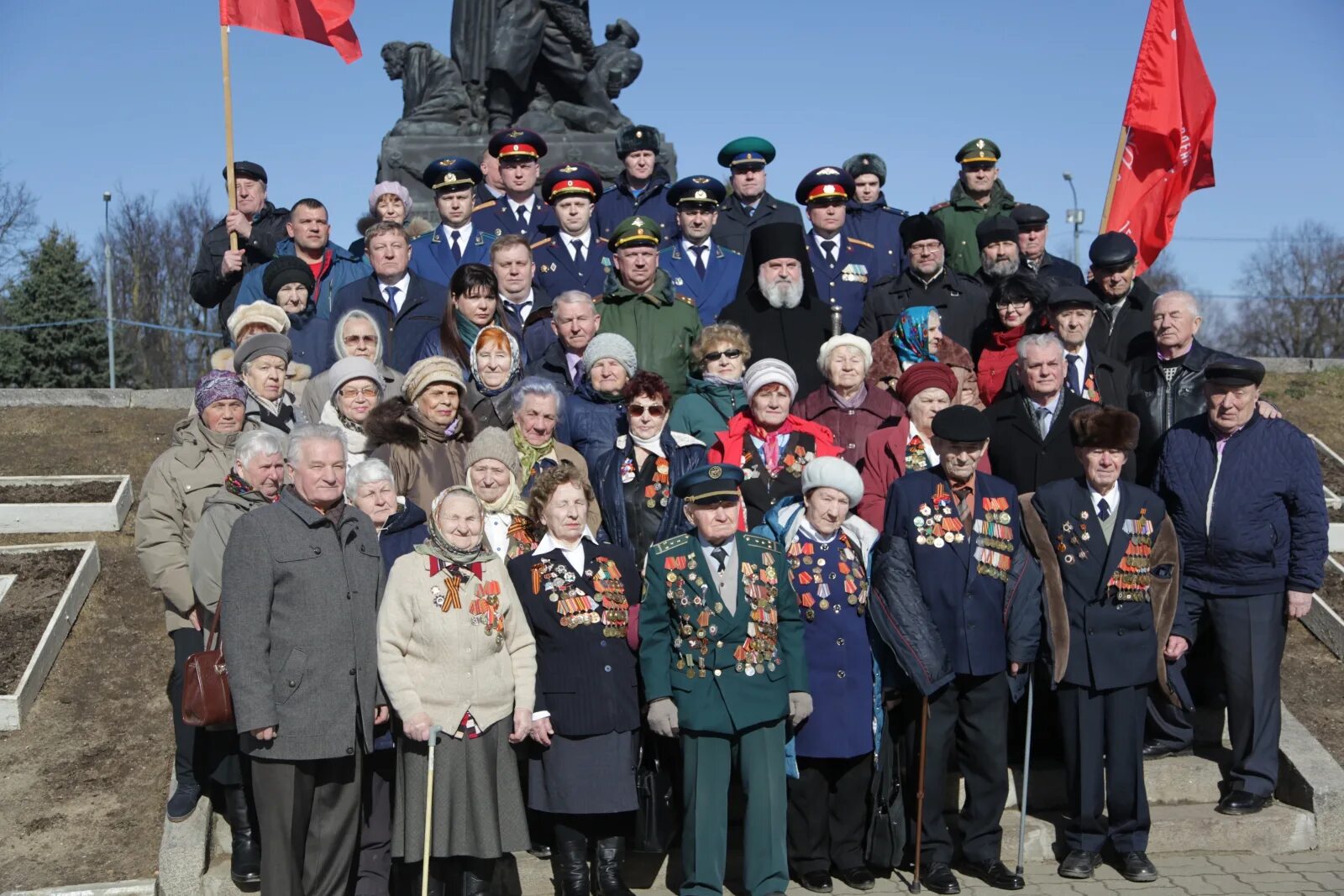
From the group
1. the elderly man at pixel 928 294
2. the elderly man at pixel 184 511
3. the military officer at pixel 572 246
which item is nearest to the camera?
the elderly man at pixel 184 511

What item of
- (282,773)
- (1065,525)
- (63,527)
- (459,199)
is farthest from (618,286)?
(63,527)

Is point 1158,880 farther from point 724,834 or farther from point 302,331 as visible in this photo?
point 302,331

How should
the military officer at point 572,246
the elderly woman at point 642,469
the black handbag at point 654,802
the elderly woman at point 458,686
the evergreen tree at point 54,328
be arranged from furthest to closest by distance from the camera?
the evergreen tree at point 54,328
the military officer at point 572,246
the elderly woman at point 642,469
the black handbag at point 654,802
the elderly woman at point 458,686

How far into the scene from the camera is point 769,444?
6.32m

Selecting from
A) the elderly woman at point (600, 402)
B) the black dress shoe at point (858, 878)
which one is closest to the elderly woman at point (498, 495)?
the elderly woman at point (600, 402)

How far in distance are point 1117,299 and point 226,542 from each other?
499 centimetres

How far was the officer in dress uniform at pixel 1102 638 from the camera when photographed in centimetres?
583

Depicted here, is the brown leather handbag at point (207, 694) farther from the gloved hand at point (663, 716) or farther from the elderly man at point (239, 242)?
the elderly man at point (239, 242)

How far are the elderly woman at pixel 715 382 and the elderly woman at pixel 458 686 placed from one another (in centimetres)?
169

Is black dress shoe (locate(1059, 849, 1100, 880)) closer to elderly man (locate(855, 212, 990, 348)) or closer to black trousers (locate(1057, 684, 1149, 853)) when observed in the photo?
black trousers (locate(1057, 684, 1149, 853))

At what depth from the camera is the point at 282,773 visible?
5.02 metres

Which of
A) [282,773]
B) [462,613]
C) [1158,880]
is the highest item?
[462,613]

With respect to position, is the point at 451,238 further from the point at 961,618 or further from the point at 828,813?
the point at 828,813

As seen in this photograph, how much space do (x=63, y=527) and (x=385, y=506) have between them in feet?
18.1
